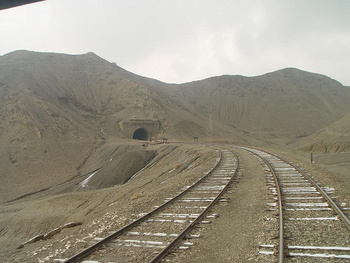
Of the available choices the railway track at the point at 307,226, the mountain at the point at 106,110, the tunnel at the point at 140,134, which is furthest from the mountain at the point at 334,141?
the tunnel at the point at 140,134

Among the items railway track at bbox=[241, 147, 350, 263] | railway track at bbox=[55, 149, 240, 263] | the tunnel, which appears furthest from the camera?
the tunnel

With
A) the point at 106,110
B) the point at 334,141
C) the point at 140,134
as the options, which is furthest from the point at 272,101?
the point at 334,141

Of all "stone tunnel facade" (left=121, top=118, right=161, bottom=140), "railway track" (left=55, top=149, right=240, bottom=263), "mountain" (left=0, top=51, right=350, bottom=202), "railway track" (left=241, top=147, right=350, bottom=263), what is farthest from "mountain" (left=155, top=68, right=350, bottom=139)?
"railway track" (left=55, top=149, right=240, bottom=263)

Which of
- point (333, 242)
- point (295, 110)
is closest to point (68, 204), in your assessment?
point (333, 242)

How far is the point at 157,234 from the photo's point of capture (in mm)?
6566

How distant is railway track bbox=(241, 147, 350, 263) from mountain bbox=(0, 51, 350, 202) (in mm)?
24110

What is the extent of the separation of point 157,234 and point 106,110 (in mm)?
63516

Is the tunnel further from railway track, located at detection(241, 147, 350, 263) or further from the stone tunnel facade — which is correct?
railway track, located at detection(241, 147, 350, 263)

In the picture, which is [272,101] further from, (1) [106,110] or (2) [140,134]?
(1) [106,110]

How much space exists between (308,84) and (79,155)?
10742cm

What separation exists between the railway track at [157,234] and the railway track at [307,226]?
174cm

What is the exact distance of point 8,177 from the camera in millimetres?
32531

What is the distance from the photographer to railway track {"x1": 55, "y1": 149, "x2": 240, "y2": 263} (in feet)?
18.0

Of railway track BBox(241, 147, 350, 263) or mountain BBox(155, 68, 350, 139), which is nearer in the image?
railway track BBox(241, 147, 350, 263)
